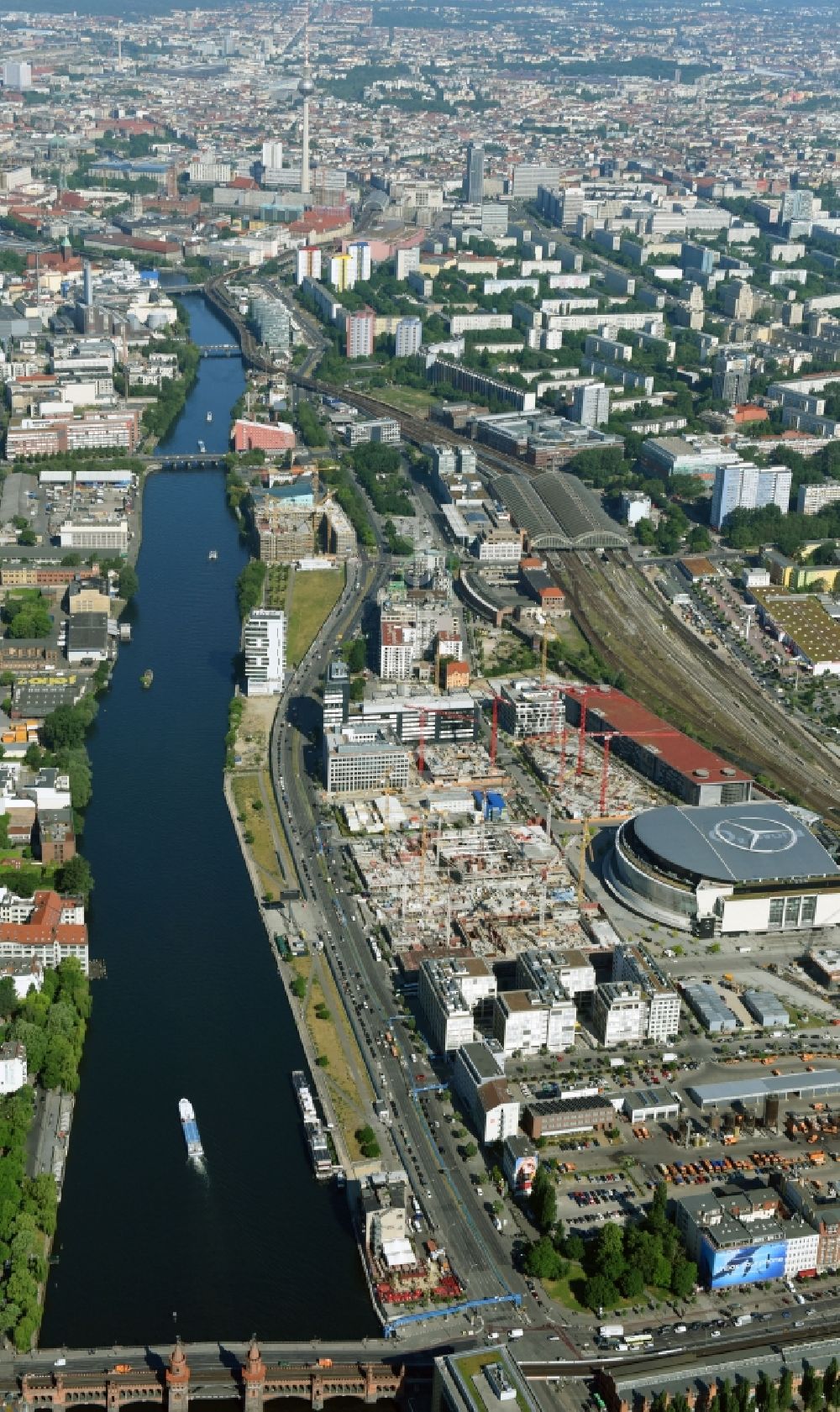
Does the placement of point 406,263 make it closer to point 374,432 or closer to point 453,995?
point 374,432

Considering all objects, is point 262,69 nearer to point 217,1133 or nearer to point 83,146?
point 83,146

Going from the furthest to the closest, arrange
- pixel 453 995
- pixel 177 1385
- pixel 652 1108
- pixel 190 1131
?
pixel 453 995 < pixel 652 1108 < pixel 190 1131 < pixel 177 1385

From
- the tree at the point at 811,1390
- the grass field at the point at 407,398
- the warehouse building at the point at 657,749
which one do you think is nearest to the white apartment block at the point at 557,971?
the warehouse building at the point at 657,749

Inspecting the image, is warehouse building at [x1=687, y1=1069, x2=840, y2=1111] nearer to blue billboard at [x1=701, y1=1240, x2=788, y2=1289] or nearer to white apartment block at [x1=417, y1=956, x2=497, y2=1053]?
white apartment block at [x1=417, y1=956, x2=497, y2=1053]

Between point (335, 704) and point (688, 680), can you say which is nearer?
point (335, 704)

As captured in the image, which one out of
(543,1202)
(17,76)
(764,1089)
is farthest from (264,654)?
(17,76)

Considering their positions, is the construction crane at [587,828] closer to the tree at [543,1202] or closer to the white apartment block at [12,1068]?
the tree at [543,1202]

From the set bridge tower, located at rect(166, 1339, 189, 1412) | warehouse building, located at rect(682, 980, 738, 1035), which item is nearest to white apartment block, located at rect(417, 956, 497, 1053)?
warehouse building, located at rect(682, 980, 738, 1035)
